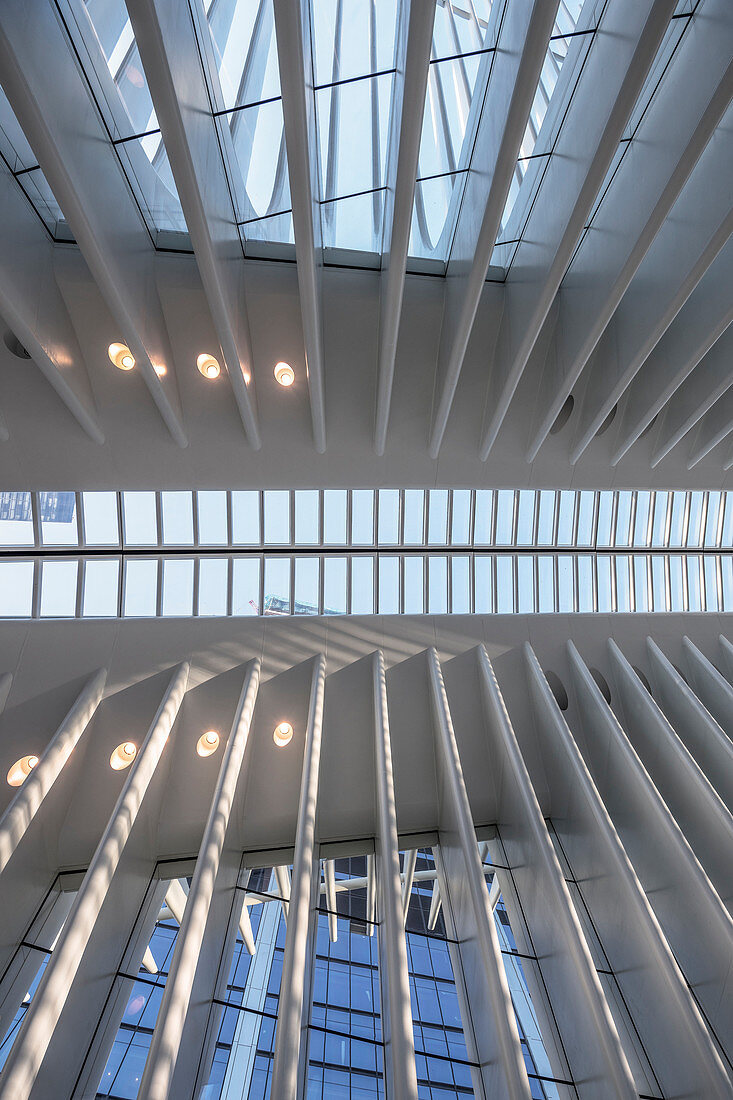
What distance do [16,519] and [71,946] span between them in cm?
564

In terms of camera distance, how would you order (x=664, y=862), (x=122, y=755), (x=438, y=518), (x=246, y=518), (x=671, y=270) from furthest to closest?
(x=438, y=518) → (x=246, y=518) → (x=122, y=755) → (x=664, y=862) → (x=671, y=270)

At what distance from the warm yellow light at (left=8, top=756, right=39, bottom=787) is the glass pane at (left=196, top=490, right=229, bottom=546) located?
138 inches

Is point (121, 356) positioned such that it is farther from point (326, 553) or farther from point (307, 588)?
point (307, 588)

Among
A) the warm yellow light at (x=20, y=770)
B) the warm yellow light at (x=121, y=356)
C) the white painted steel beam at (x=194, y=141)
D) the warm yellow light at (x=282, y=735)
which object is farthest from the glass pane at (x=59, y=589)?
the white painted steel beam at (x=194, y=141)

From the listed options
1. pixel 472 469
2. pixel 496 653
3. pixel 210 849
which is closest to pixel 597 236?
pixel 472 469

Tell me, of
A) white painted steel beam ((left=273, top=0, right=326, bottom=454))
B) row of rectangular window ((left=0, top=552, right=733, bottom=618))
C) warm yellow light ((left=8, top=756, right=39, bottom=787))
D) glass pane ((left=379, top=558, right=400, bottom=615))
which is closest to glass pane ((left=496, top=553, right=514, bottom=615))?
row of rectangular window ((left=0, top=552, right=733, bottom=618))

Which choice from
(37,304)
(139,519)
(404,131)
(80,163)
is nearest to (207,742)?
(139,519)

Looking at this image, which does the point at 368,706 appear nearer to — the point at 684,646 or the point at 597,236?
the point at 684,646

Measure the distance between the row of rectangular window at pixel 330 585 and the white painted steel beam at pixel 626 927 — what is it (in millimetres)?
1385

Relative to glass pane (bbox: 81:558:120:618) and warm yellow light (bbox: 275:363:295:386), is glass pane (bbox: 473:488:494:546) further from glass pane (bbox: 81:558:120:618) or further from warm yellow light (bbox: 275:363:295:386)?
glass pane (bbox: 81:558:120:618)

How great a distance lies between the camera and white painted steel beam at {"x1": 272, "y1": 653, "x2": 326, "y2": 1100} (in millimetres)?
4453

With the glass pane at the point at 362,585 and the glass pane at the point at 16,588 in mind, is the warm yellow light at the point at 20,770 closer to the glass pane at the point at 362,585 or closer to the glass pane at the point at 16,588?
the glass pane at the point at 16,588

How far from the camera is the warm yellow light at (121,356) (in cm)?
762

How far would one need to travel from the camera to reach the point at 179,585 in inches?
363
